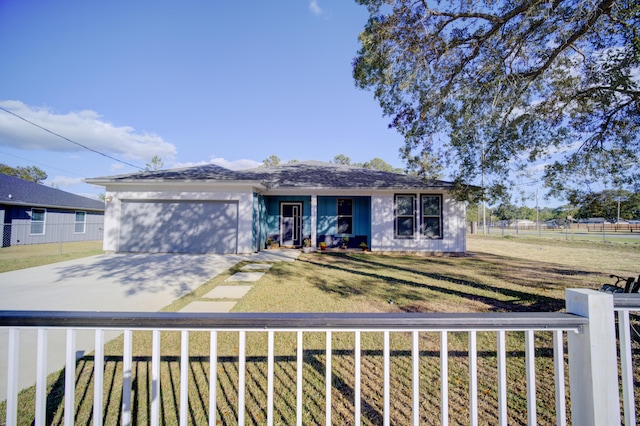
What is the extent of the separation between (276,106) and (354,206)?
22.3 ft

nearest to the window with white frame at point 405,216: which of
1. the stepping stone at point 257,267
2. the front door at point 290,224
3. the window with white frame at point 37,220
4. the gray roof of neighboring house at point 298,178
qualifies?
the gray roof of neighboring house at point 298,178

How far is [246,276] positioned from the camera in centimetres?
679

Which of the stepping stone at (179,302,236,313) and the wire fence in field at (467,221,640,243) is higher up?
the wire fence in field at (467,221,640,243)

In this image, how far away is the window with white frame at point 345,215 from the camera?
1231cm

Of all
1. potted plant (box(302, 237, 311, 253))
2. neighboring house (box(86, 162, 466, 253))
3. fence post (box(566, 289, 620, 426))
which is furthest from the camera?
potted plant (box(302, 237, 311, 253))

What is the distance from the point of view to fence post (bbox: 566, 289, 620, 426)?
1238mm

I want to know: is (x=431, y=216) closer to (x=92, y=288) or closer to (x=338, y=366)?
(x=338, y=366)

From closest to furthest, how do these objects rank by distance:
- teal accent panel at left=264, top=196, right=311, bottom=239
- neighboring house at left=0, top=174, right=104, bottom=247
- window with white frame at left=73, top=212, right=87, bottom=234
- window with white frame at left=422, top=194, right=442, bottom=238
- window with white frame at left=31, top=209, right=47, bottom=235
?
window with white frame at left=422, top=194, right=442, bottom=238 → teal accent panel at left=264, top=196, right=311, bottom=239 → neighboring house at left=0, top=174, right=104, bottom=247 → window with white frame at left=31, top=209, right=47, bottom=235 → window with white frame at left=73, top=212, right=87, bottom=234

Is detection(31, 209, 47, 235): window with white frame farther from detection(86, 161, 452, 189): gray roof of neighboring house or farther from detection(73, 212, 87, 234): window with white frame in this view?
detection(86, 161, 452, 189): gray roof of neighboring house

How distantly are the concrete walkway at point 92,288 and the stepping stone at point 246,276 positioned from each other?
12.5 inches

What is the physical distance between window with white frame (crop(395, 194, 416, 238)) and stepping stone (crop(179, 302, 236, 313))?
28.1 feet

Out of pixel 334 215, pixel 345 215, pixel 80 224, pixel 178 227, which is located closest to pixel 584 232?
pixel 345 215

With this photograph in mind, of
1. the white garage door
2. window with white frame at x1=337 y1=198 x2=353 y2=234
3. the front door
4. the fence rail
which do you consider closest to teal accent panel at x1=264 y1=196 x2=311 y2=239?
the front door

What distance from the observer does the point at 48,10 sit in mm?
7465
